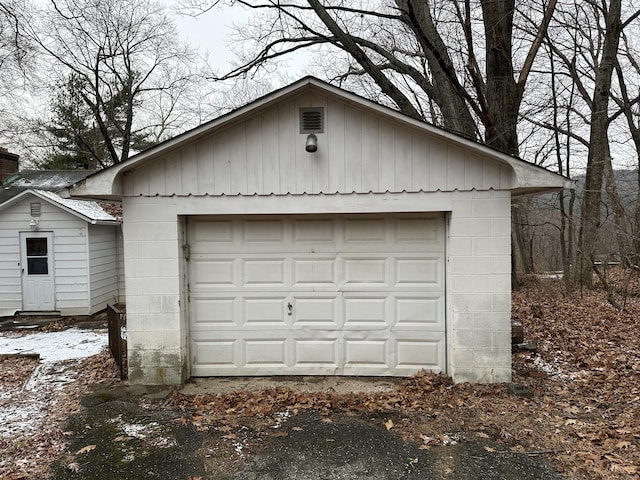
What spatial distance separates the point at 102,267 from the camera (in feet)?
40.1

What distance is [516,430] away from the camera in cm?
461

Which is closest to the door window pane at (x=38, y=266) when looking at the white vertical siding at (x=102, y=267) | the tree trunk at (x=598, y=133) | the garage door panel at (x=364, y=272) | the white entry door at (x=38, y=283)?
the white entry door at (x=38, y=283)

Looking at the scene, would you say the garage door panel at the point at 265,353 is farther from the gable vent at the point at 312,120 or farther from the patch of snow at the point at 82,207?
the patch of snow at the point at 82,207

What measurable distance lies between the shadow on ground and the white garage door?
1.34m

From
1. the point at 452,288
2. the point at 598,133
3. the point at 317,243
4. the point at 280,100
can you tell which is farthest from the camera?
the point at 598,133

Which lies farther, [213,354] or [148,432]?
[213,354]

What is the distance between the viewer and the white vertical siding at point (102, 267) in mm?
11609

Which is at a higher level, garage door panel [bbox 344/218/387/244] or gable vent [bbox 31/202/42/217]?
gable vent [bbox 31/202/42/217]

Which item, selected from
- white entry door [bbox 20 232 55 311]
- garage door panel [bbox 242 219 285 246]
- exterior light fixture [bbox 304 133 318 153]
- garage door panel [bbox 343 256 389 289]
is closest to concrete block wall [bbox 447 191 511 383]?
garage door panel [bbox 343 256 389 289]

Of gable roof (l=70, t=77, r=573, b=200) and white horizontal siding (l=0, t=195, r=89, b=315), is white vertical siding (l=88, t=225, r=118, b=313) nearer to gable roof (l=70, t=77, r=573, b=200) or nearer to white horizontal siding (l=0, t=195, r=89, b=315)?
white horizontal siding (l=0, t=195, r=89, b=315)

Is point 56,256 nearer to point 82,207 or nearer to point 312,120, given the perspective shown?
point 82,207

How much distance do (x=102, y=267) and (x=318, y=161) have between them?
8933 mm

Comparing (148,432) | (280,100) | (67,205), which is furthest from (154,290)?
(67,205)

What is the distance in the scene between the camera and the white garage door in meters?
6.13
